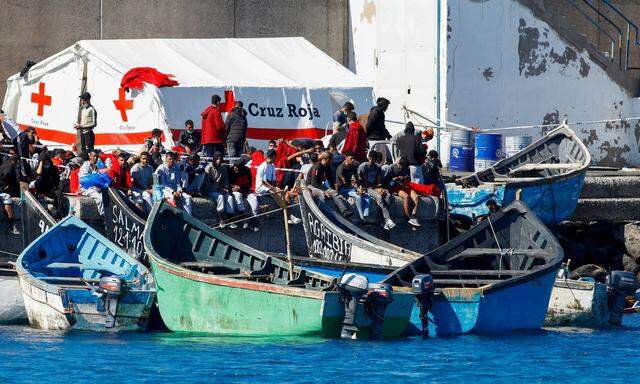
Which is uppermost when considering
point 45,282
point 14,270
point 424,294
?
point 14,270

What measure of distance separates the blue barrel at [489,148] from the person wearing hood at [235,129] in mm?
6421

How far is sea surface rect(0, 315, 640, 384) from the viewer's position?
943 inches

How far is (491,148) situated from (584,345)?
11625 millimetres

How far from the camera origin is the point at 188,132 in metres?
34.8

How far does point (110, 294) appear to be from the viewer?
26.8 metres

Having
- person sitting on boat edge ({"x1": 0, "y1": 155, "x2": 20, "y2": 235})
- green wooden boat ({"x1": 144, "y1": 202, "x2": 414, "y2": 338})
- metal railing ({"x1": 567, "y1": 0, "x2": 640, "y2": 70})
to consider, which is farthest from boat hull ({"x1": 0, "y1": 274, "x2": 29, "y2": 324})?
metal railing ({"x1": 567, "y1": 0, "x2": 640, "y2": 70})

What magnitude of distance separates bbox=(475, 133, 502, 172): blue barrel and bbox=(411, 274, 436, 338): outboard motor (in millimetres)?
11586

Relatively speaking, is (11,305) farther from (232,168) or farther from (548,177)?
(548,177)

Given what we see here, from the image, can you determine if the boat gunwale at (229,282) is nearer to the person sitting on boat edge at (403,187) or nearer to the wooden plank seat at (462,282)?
the wooden plank seat at (462,282)

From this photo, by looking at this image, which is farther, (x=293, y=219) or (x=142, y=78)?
(x=142, y=78)

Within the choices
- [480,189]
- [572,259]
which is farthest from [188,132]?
[572,259]

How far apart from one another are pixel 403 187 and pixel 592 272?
12.9ft

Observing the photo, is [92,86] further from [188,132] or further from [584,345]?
[584,345]

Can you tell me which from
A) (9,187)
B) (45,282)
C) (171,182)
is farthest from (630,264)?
(45,282)
